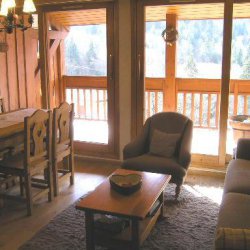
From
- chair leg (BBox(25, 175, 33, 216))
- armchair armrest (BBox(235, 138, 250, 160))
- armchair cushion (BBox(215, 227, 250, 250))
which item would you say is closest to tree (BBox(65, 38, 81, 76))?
chair leg (BBox(25, 175, 33, 216))

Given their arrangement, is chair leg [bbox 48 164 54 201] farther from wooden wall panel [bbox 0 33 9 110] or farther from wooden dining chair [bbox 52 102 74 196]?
wooden wall panel [bbox 0 33 9 110]

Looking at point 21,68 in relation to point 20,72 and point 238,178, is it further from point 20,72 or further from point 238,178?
point 238,178

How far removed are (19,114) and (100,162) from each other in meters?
1.38

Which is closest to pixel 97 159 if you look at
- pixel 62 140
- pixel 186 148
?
pixel 62 140

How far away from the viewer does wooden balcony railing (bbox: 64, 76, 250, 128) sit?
5.89m

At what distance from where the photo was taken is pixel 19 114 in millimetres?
4152

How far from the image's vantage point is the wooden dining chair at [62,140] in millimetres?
3703

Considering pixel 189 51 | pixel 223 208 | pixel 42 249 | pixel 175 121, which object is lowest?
pixel 42 249

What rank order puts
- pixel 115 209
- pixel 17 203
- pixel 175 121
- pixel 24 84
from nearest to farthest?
1. pixel 115 209
2. pixel 17 203
3. pixel 175 121
4. pixel 24 84

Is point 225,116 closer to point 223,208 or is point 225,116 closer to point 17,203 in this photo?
point 223,208

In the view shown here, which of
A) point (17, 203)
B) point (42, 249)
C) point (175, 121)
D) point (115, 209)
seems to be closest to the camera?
point (115, 209)

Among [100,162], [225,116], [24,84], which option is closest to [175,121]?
[225,116]

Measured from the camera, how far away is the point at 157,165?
354cm

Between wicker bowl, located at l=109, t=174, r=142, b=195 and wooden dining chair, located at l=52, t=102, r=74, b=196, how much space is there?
1040mm
